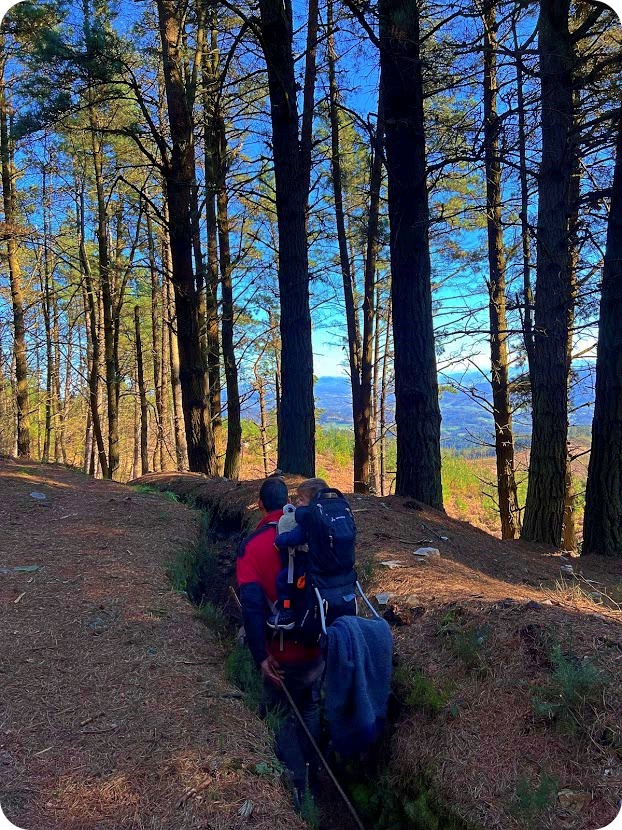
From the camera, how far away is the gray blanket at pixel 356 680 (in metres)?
2.94

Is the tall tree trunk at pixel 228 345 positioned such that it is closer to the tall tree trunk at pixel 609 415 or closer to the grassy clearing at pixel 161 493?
the grassy clearing at pixel 161 493

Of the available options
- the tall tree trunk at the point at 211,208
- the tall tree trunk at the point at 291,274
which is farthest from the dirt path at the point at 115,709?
the tall tree trunk at the point at 211,208

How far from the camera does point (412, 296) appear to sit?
749cm

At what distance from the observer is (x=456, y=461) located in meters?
38.7

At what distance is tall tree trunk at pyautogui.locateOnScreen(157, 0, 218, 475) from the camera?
428 inches

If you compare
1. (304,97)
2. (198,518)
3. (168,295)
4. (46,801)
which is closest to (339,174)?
(304,97)

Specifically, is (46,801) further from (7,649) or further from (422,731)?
(422,731)

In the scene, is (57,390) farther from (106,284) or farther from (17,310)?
(106,284)

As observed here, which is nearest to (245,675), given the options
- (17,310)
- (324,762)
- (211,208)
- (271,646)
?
(271,646)

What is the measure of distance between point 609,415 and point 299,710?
5.16m

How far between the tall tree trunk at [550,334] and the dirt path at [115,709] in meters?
5.19

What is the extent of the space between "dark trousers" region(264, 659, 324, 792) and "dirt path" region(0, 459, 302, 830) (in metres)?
0.39

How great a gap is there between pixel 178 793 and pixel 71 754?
0.64m

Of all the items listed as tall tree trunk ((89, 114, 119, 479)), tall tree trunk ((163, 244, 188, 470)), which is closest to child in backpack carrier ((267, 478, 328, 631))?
tall tree trunk ((89, 114, 119, 479))
